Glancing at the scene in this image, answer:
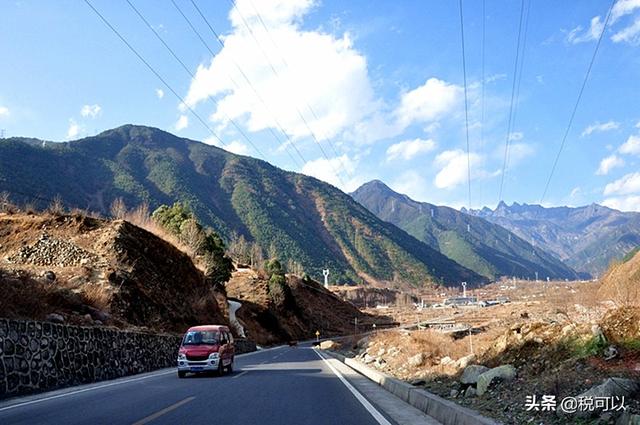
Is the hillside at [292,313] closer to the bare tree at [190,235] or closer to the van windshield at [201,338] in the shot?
the bare tree at [190,235]

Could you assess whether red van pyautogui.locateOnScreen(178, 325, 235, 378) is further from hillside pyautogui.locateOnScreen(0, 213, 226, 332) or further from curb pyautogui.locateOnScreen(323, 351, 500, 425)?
curb pyautogui.locateOnScreen(323, 351, 500, 425)

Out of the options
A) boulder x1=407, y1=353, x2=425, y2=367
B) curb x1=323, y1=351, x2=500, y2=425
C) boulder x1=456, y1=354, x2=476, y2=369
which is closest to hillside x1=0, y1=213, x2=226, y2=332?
boulder x1=407, y1=353, x2=425, y2=367

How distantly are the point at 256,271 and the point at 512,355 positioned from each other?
99.9m

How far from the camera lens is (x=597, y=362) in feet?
30.5

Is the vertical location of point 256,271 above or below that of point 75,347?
above

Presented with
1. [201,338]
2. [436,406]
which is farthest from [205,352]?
[436,406]

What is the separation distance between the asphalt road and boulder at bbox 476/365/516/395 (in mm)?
1926

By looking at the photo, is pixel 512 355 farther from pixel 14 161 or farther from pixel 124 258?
pixel 14 161

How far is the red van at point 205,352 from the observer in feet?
63.6

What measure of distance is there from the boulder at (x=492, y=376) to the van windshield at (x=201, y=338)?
1222 cm

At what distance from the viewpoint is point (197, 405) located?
37.2ft

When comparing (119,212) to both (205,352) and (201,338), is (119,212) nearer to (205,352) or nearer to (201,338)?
(201,338)

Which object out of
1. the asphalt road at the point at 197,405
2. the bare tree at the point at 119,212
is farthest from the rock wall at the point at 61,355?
the bare tree at the point at 119,212

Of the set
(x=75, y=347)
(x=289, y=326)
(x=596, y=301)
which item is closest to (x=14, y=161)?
(x=289, y=326)
